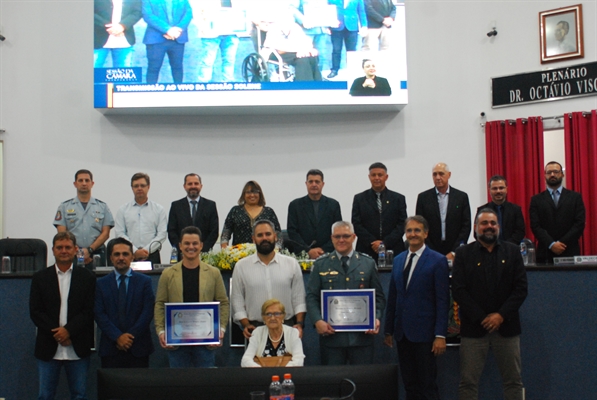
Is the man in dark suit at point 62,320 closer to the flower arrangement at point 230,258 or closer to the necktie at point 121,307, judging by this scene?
the necktie at point 121,307

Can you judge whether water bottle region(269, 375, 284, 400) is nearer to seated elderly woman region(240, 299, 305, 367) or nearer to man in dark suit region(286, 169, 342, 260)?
seated elderly woman region(240, 299, 305, 367)

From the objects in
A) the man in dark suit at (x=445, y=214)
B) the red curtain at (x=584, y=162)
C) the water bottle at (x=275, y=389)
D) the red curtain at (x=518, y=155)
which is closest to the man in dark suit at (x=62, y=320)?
the water bottle at (x=275, y=389)

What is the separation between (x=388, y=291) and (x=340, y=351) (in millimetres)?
674

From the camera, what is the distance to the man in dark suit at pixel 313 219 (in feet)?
19.6

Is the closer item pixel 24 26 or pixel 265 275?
pixel 265 275

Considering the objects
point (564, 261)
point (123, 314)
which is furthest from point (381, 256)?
point (123, 314)

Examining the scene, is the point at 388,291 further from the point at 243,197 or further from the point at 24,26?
the point at 24,26

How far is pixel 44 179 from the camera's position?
852 centimetres

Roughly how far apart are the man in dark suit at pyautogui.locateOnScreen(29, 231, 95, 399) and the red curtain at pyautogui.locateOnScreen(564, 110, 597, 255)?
211 inches

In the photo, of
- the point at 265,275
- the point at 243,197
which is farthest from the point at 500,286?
the point at 243,197

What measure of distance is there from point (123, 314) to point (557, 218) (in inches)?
156

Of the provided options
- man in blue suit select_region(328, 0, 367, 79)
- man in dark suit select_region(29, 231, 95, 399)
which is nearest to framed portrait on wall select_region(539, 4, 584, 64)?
man in blue suit select_region(328, 0, 367, 79)

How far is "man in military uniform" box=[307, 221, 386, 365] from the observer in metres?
4.61

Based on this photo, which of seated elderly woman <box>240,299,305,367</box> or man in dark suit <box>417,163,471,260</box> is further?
man in dark suit <box>417,163,471,260</box>
